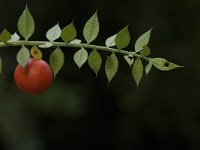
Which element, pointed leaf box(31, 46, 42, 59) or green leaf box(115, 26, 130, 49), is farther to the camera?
pointed leaf box(31, 46, 42, 59)

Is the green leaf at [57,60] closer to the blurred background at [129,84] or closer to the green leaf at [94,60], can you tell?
the green leaf at [94,60]

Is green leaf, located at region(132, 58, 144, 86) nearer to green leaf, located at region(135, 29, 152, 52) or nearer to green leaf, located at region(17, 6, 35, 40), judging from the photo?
green leaf, located at region(135, 29, 152, 52)

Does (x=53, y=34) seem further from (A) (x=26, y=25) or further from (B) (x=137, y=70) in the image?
(B) (x=137, y=70)

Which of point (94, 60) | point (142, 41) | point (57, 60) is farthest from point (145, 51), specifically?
point (57, 60)

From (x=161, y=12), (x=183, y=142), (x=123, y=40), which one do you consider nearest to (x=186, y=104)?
(x=183, y=142)

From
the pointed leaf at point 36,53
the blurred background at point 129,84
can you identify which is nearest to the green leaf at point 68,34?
the pointed leaf at point 36,53

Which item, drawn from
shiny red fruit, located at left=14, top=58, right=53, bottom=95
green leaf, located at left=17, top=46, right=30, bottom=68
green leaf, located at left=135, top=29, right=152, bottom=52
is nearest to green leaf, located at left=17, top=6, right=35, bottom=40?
green leaf, located at left=17, top=46, right=30, bottom=68

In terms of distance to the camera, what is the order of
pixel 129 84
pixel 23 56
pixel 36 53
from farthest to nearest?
pixel 129 84 → pixel 36 53 → pixel 23 56
